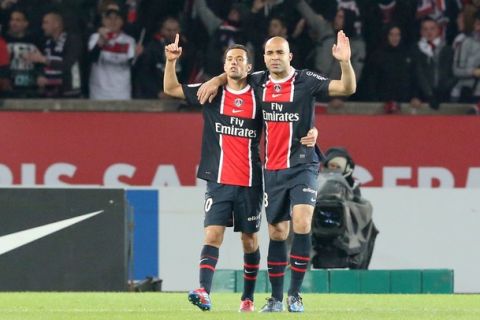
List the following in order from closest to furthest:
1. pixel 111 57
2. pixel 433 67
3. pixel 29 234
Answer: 1. pixel 29 234
2. pixel 111 57
3. pixel 433 67

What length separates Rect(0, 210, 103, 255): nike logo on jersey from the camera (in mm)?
16172

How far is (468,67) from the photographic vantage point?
23328 mm

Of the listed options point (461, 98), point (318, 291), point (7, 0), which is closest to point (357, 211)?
point (318, 291)

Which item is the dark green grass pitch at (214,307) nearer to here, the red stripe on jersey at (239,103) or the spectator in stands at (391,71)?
the red stripe on jersey at (239,103)

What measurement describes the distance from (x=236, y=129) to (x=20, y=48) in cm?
1057

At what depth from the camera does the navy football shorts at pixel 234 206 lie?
41.2 feet

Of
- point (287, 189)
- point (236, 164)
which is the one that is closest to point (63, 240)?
point (236, 164)

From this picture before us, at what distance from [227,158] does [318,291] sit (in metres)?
5.20

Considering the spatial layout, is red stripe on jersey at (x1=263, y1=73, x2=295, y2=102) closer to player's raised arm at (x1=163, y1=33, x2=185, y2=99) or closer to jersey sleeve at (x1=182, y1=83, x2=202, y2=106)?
jersey sleeve at (x1=182, y1=83, x2=202, y2=106)

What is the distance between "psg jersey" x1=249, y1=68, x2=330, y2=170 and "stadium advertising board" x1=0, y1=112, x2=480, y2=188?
9959 mm

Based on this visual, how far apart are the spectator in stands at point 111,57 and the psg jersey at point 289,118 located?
10.5 metres

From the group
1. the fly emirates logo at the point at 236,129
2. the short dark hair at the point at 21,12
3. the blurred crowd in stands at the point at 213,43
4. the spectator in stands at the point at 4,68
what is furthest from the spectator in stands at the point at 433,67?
the fly emirates logo at the point at 236,129

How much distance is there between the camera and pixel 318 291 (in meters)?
17.5

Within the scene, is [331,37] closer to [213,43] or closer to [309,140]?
[213,43]
